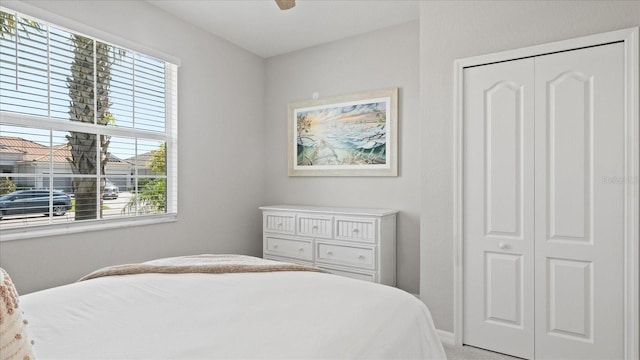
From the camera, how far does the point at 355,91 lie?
12.3ft

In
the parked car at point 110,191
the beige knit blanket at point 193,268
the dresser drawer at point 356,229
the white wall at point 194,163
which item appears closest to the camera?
the beige knit blanket at point 193,268

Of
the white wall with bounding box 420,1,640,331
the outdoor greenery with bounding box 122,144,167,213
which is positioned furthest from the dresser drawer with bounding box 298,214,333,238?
the outdoor greenery with bounding box 122,144,167,213

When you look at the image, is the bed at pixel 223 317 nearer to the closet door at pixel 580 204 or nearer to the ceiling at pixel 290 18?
the closet door at pixel 580 204

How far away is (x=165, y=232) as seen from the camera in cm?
320

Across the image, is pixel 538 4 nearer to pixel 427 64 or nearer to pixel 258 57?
pixel 427 64

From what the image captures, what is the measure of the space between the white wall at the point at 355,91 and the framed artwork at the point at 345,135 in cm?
9

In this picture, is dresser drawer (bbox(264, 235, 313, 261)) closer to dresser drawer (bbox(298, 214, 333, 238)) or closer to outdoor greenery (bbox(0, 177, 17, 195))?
dresser drawer (bbox(298, 214, 333, 238))

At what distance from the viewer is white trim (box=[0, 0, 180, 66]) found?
7.38 feet

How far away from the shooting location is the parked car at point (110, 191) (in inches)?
110

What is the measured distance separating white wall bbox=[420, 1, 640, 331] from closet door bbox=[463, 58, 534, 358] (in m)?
0.13

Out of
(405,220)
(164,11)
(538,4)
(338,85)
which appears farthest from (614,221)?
(164,11)

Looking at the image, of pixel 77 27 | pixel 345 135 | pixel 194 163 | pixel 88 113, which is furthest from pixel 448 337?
pixel 77 27

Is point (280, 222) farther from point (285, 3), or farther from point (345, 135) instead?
point (285, 3)

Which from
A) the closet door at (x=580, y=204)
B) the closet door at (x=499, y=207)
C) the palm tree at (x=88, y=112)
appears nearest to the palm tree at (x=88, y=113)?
the palm tree at (x=88, y=112)
